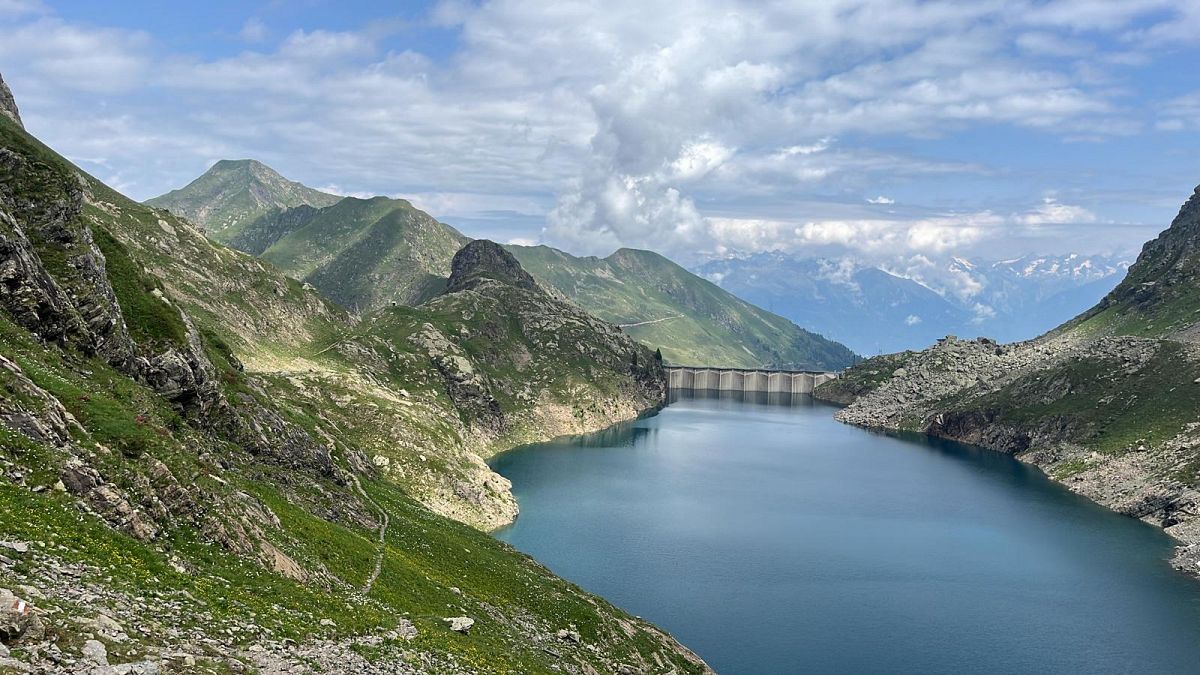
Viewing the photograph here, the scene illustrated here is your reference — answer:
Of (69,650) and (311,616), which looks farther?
(311,616)

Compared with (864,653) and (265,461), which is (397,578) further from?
(864,653)

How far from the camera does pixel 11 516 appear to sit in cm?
3041

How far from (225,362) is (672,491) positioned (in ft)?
397

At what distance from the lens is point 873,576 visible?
12562cm

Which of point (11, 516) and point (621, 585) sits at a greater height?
point (11, 516)

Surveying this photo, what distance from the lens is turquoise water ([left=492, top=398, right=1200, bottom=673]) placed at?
9631 centimetres

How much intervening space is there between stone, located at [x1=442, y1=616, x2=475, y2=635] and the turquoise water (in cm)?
4513

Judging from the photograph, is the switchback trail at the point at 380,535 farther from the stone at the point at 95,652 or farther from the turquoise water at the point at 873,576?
the turquoise water at the point at 873,576

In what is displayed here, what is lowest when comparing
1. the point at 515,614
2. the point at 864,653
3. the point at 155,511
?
the point at 864,653

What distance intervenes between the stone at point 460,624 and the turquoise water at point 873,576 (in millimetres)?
45126

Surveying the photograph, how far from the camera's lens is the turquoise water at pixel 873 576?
96.3 metres

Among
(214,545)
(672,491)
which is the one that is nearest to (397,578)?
(214,545)

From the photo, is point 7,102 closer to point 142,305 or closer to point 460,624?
point 142,305

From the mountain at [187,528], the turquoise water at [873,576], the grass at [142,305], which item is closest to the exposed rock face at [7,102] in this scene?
the mountain at [187,528]
